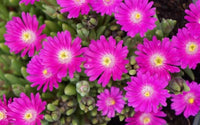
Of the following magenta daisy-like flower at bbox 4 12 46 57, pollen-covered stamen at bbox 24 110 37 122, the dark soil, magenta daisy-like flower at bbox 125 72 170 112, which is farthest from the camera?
the dark soil

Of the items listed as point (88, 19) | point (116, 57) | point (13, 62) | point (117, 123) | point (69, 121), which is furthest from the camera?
point (117, 123)

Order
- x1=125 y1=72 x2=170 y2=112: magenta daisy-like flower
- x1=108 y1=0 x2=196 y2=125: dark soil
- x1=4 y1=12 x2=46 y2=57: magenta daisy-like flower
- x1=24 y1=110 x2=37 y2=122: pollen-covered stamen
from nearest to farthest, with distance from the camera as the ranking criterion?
x1=125 y1=72 x2=170 y2=112: magenta daisy-like flower, x1=24 y1=110 x2=37 y2=122: pollen-covered stamen, x1=4 y1=12 x2=46 y2=57: magenta daisy-like flower, x1=108 y1=0 x2=196 y2=125: dark soil

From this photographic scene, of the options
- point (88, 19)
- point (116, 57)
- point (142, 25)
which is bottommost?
point (116, 57)

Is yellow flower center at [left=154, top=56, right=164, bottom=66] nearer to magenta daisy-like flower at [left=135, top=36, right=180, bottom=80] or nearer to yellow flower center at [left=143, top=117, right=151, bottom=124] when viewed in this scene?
magenta daisy-like flower at [left=135, top=36, right=180, bottom=80]

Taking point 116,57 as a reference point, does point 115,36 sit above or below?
above

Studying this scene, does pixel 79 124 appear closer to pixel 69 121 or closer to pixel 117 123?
pixel 69 121

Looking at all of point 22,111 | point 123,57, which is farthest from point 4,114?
point 123,57

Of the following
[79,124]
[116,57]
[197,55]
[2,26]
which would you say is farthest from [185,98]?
→ [2,26]

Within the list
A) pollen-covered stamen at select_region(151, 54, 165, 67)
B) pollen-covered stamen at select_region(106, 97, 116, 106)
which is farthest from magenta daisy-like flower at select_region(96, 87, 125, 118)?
pollen-covered stamen at select_region(151, 54, 165, 67)
